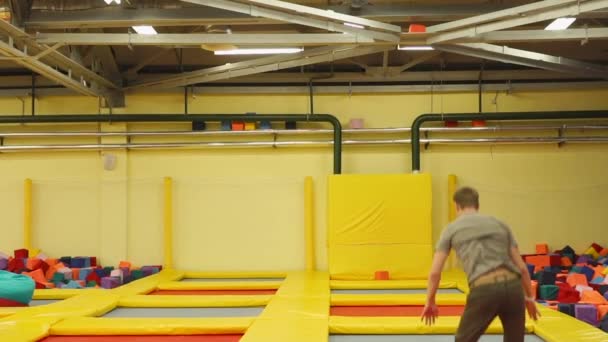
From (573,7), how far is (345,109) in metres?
4.77

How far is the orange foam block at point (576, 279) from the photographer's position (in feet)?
26.3

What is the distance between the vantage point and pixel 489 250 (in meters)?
3.72

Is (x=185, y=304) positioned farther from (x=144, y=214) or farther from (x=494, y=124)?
(x=494, y=124)

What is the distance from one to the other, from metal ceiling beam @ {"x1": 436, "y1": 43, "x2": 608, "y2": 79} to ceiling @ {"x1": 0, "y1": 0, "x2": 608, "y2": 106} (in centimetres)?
2

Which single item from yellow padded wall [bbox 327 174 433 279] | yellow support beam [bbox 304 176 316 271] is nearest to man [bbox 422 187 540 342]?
yellow padded wall [bbox 327 174 433 279]

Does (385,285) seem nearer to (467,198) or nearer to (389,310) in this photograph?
(389,310)

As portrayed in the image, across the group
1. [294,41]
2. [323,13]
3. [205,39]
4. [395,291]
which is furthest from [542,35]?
[205,39]

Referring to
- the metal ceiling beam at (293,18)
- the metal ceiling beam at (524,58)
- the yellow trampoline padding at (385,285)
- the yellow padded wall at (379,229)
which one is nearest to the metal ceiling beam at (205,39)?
the metal ceiling beam at (293,18)

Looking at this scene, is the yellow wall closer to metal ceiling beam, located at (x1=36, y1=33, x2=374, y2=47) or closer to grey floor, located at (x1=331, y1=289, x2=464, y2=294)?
grey floor, located at (x1=331, y1=289, x2=464, y2=294)

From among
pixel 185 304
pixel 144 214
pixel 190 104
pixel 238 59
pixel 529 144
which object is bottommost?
pixel 185 304

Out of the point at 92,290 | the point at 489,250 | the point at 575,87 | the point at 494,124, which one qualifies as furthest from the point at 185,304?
the point at 575,87

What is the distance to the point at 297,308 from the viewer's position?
6438mm

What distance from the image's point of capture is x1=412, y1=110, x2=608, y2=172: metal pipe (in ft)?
33.4

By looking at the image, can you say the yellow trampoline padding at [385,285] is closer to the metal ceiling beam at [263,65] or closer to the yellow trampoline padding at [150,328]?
the metal ceiling beam at [263,65]
